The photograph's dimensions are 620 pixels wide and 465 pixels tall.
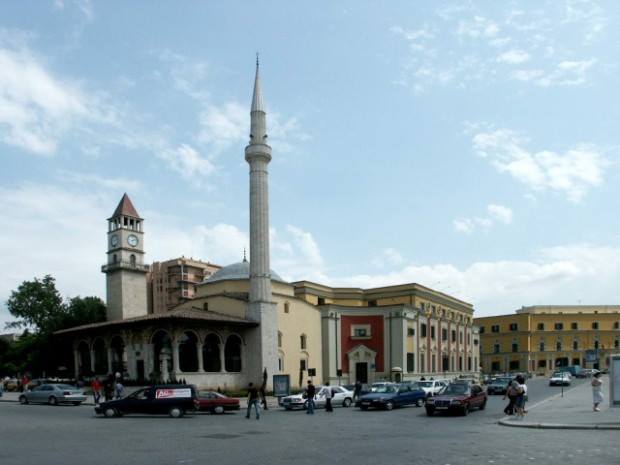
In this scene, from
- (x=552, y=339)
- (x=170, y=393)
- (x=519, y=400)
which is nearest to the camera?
(x=519, y=400)

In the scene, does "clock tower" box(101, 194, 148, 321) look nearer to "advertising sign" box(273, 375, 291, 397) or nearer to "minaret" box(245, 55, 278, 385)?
"minaret" box(245, 55, 278, 385)

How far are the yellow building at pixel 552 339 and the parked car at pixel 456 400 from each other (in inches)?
3141

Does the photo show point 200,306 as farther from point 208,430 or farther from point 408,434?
point 408,434

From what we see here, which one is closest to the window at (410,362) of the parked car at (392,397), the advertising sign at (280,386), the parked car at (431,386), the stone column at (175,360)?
the parked car at (431,386)

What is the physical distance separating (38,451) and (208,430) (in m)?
6.09

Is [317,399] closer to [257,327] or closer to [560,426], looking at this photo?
[560,426]

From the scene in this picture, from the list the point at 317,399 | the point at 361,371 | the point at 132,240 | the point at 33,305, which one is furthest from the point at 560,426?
the point at 33,305

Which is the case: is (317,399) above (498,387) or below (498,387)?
above

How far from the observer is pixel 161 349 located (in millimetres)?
45594

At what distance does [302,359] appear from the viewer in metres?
54.4

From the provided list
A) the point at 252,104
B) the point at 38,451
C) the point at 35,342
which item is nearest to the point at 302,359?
the point at 252,104

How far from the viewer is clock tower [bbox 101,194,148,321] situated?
63.0 m

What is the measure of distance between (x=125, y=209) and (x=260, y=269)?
892 inches

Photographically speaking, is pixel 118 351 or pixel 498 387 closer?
pixel 498 387
